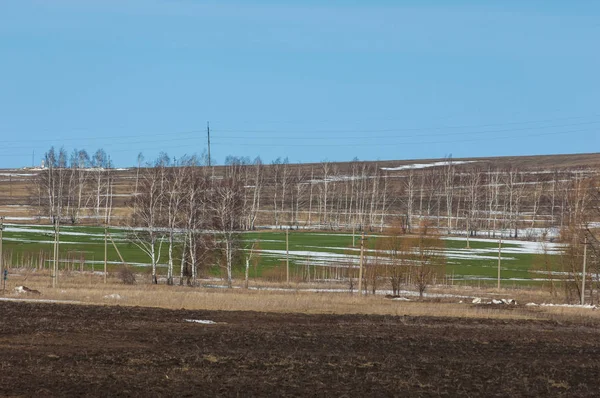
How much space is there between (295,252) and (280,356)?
73.3 m

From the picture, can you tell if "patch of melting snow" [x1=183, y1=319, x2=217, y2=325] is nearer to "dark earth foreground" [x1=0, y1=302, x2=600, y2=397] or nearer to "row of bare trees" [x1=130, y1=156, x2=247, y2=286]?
"dark earth foreground" [x1=0, y1=302, x2=600, y2=397]

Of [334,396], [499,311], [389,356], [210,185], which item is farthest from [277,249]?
[334,396]

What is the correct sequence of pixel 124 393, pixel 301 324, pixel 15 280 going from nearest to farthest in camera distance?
pixel 124 393 < pixel 301 324 < pixel 15 280

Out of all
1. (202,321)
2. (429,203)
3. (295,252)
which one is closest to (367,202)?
(429,203)

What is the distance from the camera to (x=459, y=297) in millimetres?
59469

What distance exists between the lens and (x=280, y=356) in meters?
23.2

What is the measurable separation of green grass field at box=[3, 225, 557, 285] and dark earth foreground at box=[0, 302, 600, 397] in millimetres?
38759

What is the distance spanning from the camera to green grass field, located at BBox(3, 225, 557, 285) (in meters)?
80.3

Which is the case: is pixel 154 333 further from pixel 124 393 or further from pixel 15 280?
pixel 15 280

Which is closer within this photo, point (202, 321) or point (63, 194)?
point (202, 321)

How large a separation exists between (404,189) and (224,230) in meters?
92.5

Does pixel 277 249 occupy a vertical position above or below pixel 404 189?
below

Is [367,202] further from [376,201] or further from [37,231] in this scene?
[37,231]

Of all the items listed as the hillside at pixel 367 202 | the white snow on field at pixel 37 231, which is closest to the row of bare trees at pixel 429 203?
the hillside at pixel 367 202
